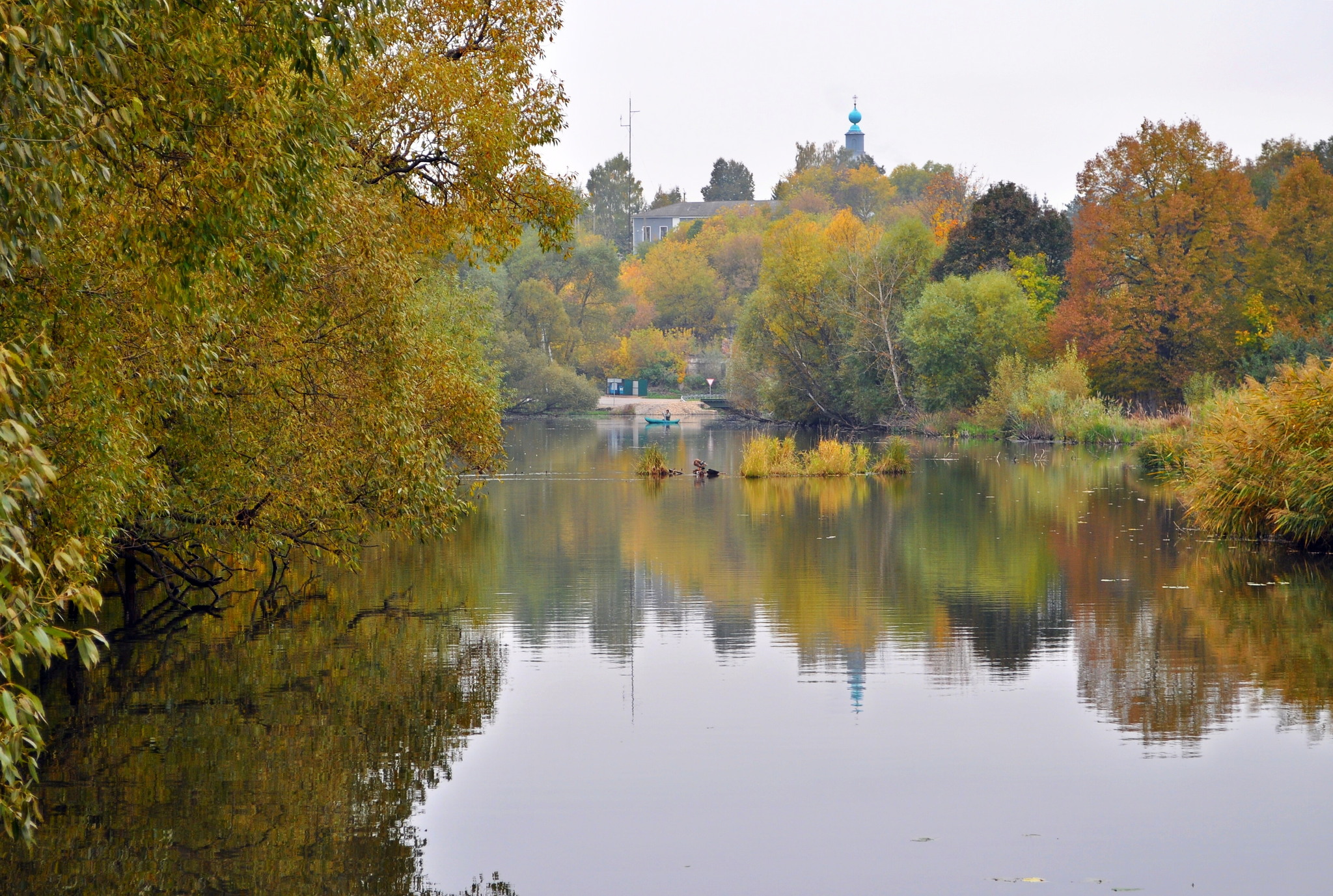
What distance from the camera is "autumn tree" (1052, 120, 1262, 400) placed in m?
60.3

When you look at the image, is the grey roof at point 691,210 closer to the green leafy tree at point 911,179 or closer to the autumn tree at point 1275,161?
the green leafy tree at point 911,179

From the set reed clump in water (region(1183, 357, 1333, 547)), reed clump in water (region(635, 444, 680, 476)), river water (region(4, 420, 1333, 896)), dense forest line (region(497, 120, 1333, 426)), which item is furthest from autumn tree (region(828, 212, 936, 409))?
river water (region(4, 420, 1333, 896))

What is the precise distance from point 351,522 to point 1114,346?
49759 mm

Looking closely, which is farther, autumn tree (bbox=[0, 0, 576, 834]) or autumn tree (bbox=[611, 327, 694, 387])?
autumn tree (bbox=[611, 327, 694, 387])

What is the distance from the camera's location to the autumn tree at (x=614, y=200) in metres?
173

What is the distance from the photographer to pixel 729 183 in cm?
18062

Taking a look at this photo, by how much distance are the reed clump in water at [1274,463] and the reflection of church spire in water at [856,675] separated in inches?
401

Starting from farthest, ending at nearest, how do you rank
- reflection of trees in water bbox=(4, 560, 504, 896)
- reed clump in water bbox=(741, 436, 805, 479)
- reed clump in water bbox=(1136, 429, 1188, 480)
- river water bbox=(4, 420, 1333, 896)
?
reed clump in water bbox=(741, 436, 805, 479) < reed clump in water bbox=(1136, 429, 1188, 480) < river water bbox=(4, 420, 1333, 896) < reflection of trees in water bbox=(4, 560, 504, 896)

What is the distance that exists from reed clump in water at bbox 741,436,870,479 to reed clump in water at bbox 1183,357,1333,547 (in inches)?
715

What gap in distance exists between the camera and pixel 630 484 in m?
39.8

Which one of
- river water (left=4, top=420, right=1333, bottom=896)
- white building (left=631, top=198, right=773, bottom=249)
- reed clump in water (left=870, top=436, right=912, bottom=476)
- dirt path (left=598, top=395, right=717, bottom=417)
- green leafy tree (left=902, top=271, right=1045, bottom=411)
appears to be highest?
white building (left=631, top=198, right=773, bottom=249)

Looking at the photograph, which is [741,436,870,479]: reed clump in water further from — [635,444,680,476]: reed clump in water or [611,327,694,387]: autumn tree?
[611,327,694,387]: autumn tree

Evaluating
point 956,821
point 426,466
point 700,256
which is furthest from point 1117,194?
A: point 700,256

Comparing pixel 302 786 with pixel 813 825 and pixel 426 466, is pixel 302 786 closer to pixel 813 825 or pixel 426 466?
pixel 813 825
